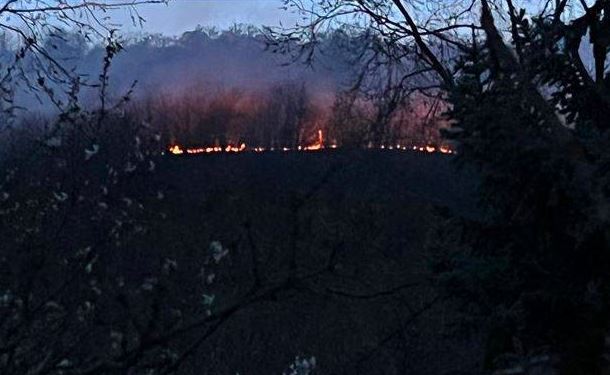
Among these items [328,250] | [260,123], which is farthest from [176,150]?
[328,250]

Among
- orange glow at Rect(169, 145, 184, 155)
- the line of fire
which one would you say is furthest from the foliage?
the line of fire

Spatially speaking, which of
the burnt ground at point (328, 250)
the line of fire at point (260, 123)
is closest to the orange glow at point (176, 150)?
the line of fire at point (260, 123)

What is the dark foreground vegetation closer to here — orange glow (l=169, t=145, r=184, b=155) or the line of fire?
orange glow (l=169, t=145, r=184, b=155)

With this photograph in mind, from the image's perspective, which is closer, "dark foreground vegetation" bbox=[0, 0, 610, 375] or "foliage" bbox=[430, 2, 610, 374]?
"dark foreground vegetation" bbox=[0, 0, 610, 375]

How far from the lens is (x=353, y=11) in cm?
1380

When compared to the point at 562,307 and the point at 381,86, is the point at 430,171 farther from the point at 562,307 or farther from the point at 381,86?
the point at 562,307

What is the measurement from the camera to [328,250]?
3766 millimetres

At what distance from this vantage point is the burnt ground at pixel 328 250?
3.73 m

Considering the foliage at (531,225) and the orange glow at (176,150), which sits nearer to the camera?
the foliage at (531,225)

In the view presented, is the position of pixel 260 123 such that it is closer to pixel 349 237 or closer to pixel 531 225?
pixel 531 225

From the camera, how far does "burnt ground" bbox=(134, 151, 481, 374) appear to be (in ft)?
12.2

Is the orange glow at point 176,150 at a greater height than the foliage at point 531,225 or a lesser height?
lesser

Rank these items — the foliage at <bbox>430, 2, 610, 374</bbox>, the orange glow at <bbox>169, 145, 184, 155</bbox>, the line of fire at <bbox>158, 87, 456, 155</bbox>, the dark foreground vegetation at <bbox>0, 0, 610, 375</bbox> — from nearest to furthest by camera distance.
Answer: the dark foreground vegetation at <bbox>0, 0, 610, 375</bbox>
the foliage at <bbox>430, 2, 610, 374</bbox>
the orange glow at <bbox>169, 145, 184, 155</bbox>
the line of fire at <bbox>158, 87, 456, 155</bbox>

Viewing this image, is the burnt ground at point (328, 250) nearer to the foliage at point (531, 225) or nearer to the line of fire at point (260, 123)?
the foliage at point (531, 225)
